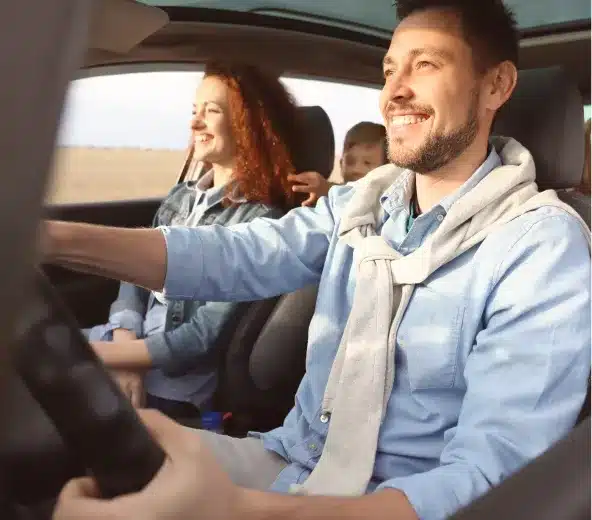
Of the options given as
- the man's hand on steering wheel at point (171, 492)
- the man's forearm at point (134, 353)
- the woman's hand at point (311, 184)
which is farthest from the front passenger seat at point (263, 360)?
the man's hand on steering wheel at point (171, 492)

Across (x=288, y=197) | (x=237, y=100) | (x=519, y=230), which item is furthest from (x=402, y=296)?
(x=237, y=100)

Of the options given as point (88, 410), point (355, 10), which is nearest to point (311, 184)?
point (355, 10)

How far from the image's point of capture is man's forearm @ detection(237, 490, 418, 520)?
701mm

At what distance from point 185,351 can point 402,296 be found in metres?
0.76

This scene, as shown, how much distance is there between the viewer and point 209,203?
1854 mm

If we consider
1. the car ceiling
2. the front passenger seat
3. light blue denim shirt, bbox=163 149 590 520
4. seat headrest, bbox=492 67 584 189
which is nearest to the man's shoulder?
light blue denim shirt, bbox=163 149 590 520

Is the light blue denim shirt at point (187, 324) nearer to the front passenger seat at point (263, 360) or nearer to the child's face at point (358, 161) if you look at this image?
the front passenger seat at point (263, 360)

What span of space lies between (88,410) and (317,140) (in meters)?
1.54

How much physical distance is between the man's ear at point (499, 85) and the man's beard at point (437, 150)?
8 centimetres

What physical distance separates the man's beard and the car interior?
0.16 m

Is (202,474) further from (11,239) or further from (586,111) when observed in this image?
(586,111)

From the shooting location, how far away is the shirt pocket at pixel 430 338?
1.11 m

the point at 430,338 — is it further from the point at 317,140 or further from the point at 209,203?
the point at 317,140

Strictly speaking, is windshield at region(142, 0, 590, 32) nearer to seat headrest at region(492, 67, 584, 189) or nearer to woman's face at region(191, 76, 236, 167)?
woman's face at region(191, 76, 236, 167)
